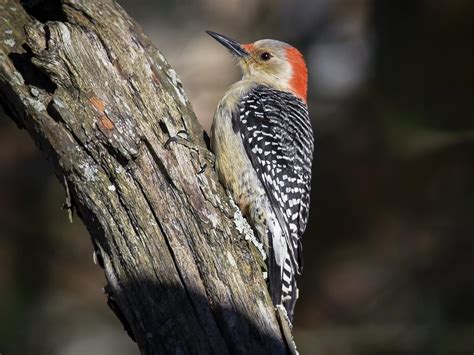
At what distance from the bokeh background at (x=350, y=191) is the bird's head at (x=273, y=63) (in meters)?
1.87

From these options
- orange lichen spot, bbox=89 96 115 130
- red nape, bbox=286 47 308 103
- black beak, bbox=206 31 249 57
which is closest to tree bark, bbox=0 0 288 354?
orange lichen spot, bbox=89 96 115 130

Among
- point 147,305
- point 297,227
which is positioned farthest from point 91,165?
point 297,227

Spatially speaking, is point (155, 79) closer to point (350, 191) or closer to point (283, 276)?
point (283, 276)

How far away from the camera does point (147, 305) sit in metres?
4.08

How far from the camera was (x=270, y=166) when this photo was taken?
5516 millimetres

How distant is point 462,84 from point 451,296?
2235 mm

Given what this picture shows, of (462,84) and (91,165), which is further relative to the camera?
(462,84)

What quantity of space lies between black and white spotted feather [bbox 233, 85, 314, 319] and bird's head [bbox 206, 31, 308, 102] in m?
0.60

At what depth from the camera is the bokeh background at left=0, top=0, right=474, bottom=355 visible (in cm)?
834

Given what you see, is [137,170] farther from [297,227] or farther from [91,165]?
[297,227]

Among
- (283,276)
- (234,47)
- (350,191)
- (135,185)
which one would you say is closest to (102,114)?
(135,185)

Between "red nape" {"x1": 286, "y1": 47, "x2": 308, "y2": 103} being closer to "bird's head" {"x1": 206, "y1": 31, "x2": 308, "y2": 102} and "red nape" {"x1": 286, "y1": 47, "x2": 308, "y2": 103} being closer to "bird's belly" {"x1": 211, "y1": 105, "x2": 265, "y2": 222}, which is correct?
"bird's head" {"x1": 206, "y1": 31, "x2": 308, "y2": 102}

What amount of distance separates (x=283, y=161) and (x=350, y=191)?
323 centimetres

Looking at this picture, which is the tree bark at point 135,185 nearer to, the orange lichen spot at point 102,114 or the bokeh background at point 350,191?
the orange lichen spot at point 102,114
